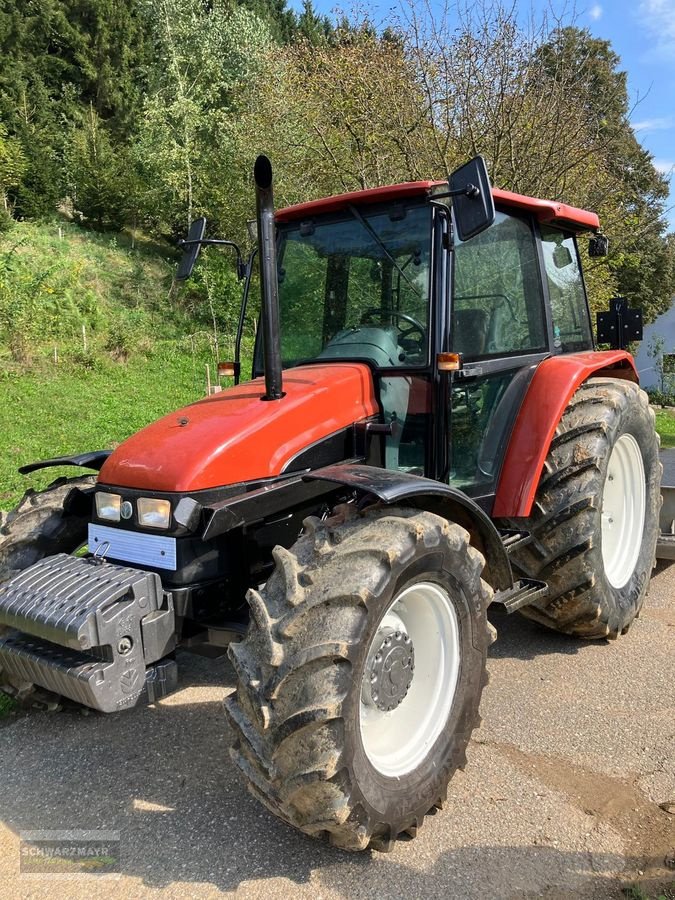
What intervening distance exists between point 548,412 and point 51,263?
16633mm

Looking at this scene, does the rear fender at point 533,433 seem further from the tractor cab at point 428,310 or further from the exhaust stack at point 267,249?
the exhaust stack at point 267,249

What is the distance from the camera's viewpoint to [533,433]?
3502mm

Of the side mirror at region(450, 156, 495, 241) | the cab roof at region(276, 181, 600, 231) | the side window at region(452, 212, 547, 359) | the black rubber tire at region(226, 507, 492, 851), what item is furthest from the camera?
the side window at region(452, 212, 547, 359)

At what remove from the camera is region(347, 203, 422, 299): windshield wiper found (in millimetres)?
3230

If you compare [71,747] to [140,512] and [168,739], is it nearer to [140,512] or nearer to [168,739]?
[168,739]

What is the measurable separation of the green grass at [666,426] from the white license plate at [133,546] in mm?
9212

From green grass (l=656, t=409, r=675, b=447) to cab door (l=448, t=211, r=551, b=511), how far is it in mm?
7372

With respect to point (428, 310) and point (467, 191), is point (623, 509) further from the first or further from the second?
point (467, 191)

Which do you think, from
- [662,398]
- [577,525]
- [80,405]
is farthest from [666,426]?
[577,525]

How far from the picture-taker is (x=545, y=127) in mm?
10570

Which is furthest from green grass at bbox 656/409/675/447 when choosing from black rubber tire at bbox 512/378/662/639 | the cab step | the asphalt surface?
the asphalt surface

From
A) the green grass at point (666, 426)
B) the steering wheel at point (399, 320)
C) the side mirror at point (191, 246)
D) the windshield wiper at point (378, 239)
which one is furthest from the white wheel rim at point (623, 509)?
the green grass at point (666, 426)

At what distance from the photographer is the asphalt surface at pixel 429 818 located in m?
2.24

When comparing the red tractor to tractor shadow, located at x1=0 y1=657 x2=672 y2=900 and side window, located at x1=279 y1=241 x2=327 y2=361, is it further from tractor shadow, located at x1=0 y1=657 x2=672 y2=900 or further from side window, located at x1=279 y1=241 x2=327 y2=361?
tractor shadow, located at x1=0 y1=657 x2=672 y2=900
